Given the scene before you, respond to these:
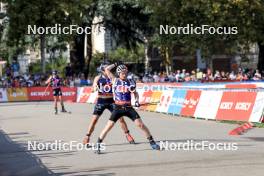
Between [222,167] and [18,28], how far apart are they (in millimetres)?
39654

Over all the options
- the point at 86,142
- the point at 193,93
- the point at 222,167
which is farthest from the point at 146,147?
the point at 193,93

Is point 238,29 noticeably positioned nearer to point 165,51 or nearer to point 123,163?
point 165,51

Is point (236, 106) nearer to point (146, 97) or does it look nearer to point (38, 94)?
point (146, 97)

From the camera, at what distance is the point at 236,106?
20484mm

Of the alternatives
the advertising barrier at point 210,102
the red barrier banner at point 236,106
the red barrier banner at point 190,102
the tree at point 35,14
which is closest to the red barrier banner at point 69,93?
the tree at point 35,14

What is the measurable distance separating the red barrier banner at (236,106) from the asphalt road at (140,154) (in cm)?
62

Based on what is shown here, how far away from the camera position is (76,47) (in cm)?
5519

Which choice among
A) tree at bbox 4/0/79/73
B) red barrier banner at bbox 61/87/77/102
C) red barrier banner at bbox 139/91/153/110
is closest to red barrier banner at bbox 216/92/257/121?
red barrier banner at bbox 139/91/153/110

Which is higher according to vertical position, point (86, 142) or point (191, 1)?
point (191, 1)

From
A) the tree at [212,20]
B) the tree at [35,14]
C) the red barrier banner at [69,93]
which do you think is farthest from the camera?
the tree at [35,14]

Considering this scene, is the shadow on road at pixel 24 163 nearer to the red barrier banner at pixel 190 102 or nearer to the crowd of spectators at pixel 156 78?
the red barrier banner at pixel 190 102

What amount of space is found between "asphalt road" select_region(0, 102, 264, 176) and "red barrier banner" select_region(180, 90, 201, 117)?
3.15 m

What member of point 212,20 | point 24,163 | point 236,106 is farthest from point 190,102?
point 212,20

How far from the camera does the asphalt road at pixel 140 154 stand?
36.3ft
